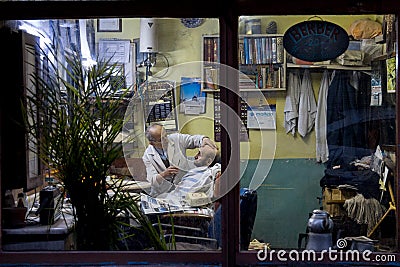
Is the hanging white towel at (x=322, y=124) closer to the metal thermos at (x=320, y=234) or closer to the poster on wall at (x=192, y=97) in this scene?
the metal thermos at (x=320, y=234)

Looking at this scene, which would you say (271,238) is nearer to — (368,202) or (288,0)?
(368,202)

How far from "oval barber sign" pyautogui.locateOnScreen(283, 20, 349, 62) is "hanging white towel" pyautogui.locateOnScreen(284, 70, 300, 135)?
0.13m

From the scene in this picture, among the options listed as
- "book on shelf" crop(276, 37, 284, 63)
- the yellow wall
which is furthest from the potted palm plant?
"book on shelf" crop(276, 37, 284, 63)

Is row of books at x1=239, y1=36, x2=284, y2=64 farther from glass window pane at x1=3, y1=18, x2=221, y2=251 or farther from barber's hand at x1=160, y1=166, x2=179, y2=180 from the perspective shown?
barber's hand at x1=160, y1=166, x2=179, y2=180

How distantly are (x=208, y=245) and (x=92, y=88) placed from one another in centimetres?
107

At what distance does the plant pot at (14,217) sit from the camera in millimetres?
3246

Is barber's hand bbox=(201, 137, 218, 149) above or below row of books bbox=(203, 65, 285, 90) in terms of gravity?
below

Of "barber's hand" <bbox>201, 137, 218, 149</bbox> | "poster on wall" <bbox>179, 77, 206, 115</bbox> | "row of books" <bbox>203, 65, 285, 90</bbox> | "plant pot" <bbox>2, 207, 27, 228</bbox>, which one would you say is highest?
"row of books" <bbox>203, 65, 285, 90</bbox>

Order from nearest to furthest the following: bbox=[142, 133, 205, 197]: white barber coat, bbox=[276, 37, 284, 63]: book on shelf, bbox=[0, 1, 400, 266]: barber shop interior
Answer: bbox=[0, 1, 400, 266]: barber shop interior → bbox=[142, 133, 205, 197]: white barber coat → bbox=[276, 37, 284, 63]: book on shelf

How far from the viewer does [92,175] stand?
10.7ft

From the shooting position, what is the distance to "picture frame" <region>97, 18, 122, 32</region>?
326 centimetres

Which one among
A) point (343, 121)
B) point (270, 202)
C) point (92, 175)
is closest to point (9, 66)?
point (92, 175)

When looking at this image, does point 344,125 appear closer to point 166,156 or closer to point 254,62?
point 254,62

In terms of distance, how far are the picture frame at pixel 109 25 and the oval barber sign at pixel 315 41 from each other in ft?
3.05
